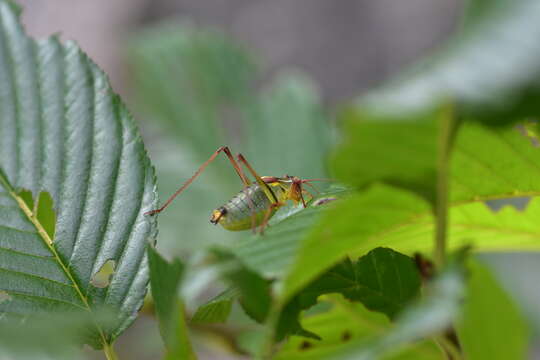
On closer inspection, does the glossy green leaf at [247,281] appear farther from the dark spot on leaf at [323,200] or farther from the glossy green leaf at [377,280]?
the dark spot on leaf at [323,200]

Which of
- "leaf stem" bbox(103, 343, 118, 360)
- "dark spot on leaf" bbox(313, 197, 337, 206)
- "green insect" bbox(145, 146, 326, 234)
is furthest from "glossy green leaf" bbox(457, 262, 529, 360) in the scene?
"leaf stem" bbox(103, 343, 118, 360)

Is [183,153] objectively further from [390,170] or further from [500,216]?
[390,170]

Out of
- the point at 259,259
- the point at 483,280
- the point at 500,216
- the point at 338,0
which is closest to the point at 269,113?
the point at 483,280

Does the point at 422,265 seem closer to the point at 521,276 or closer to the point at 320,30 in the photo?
the point at 521,276

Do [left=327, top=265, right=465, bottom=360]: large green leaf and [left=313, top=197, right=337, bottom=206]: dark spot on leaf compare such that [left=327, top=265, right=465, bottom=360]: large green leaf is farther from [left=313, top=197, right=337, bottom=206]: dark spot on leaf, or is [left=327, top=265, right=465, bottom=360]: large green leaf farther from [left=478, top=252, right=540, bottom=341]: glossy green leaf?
[left=478, top=252, right=540, bottom=341]: glossy green leaf

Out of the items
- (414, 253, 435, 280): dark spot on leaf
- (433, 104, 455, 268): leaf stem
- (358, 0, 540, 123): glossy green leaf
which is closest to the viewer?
(358, 0, 540, 123): glossy green leaf

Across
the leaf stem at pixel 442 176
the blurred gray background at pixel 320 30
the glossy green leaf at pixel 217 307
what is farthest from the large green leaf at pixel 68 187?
the blurred gray background at pixel 320 30

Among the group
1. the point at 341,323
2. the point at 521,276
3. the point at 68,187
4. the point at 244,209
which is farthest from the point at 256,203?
the point at 521,276
